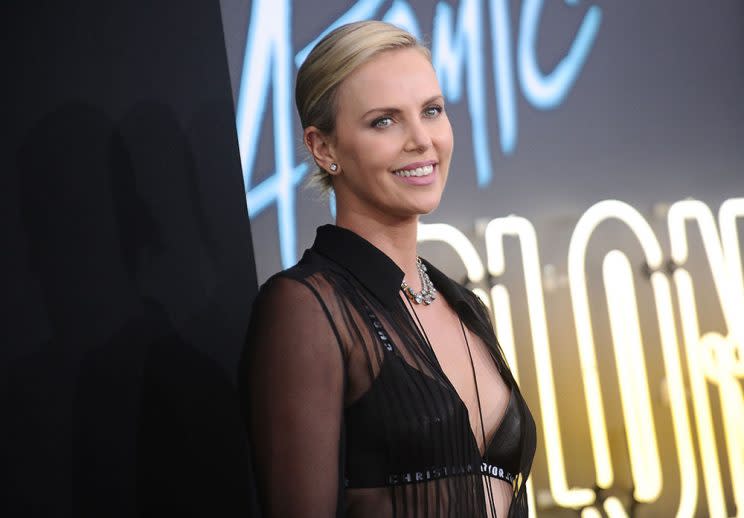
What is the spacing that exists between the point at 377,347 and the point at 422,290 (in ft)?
0.90

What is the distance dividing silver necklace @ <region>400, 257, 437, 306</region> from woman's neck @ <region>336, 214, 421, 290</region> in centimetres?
1

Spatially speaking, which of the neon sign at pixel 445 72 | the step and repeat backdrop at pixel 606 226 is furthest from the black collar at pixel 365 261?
the step and repeat backdrop at pixel 606 226

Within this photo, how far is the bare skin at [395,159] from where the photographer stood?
A: 1568mm

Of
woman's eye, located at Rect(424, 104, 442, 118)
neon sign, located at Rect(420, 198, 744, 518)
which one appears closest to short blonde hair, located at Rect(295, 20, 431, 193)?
woman's eye, located at Rect(424, 104, 442, 118)

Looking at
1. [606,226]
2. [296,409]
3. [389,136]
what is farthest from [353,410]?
[606,226]

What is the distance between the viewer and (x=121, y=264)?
1649 millimetres

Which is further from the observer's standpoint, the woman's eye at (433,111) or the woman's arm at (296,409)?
the woman's eye at (433,111)

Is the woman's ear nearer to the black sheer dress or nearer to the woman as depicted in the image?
the woman

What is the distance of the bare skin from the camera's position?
1.57 meters

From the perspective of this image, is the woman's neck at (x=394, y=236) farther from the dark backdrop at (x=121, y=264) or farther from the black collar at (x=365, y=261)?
the dark backdrop at (x=121, y=264)

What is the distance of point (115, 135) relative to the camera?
66.9 inches

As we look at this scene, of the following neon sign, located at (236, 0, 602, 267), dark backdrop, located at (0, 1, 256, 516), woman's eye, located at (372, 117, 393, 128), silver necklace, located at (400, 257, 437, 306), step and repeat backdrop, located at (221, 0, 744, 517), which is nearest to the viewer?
dark backdrop, located at (0, 1, 256, 516)

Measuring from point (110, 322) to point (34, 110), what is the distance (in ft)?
1.28

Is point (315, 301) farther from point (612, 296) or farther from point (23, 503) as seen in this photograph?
point (612, 296)
